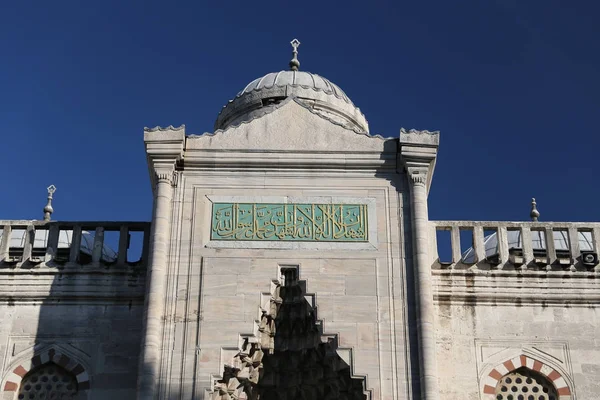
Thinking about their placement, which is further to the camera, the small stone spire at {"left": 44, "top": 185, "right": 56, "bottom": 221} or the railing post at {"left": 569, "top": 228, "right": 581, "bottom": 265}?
the small stone spire at {"left": 44, "top": 185, "right": 56, "bottom": 221}

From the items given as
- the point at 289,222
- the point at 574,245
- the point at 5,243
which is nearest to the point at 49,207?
the point at 5,243

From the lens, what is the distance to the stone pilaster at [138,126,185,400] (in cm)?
1588

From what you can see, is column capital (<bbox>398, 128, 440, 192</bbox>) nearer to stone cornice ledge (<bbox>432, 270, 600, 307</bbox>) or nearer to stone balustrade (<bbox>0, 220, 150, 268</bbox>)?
stone cornice ledge (<bbox>432, 270, 600, 307</bbox>)

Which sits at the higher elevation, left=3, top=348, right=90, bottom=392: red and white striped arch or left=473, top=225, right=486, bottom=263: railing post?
left=473, top=225, right=486, bottom=263: railing post

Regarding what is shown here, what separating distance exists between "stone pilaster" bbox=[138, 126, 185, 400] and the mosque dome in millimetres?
3495

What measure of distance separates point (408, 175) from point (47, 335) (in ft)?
22.9

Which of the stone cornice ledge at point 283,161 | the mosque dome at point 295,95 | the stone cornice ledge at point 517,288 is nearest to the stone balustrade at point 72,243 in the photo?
the stone cornice ledge at point 283,161

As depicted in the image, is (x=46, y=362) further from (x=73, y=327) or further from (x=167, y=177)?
(x=167, y=177)

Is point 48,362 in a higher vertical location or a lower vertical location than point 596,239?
lower

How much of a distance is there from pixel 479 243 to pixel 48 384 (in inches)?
317

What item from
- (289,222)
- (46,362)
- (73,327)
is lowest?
(46,362)

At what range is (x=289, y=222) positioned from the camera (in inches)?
688

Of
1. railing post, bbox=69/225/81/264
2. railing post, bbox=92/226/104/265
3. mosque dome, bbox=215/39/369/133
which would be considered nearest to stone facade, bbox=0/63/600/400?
railing post, bbox=69/225/81/264

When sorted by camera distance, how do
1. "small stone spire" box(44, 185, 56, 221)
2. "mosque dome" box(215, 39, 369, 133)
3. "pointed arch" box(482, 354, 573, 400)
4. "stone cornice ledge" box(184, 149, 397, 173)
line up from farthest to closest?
"small stone spire" box(44, 185, 56, 221)
"mosque dome" box(215, 39, 369, 133)
"stone cornice ledge" box(184, 149, 397, 173)
"pointed arch" box(482, 354, 573, 400)
